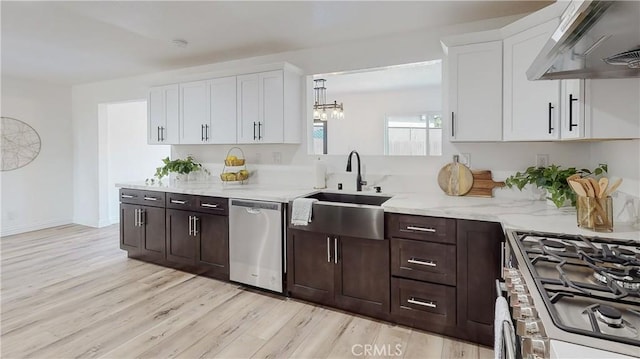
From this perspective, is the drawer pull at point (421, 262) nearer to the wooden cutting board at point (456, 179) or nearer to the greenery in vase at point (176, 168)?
the wooden cutting board at point (456, 179)

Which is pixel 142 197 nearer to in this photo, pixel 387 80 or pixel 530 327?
pixel 530 327

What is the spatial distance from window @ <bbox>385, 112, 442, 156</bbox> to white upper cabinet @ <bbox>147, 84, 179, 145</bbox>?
363 cm

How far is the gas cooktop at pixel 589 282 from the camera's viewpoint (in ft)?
2.63

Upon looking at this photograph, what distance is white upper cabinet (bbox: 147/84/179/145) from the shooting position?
4023 mm

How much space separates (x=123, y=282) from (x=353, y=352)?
2.37 m

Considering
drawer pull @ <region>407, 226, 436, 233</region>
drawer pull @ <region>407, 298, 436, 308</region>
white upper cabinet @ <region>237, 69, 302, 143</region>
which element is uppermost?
white upper cabinet @ <region>237, 69, 302, 143</region>

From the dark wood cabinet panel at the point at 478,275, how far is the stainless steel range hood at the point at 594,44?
38.1 inches

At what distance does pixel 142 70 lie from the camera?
14.8ft

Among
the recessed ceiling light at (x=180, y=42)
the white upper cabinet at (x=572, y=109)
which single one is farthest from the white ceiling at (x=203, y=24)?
the white upper cabinet at (x=572, y=109)

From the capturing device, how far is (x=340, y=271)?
261 cm

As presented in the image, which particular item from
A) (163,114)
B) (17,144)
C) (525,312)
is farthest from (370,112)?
(525,312)

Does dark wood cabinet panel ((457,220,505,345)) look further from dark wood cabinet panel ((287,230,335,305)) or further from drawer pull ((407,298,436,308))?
dark wood cabinet panel ((287,230,335,305))

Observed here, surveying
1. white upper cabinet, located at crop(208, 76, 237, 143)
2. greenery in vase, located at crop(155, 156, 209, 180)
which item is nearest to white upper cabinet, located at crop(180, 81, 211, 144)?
white upper cabinet, located at crop(208, 76, 237, 143)

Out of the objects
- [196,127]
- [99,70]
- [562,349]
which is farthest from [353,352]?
[99,70]
